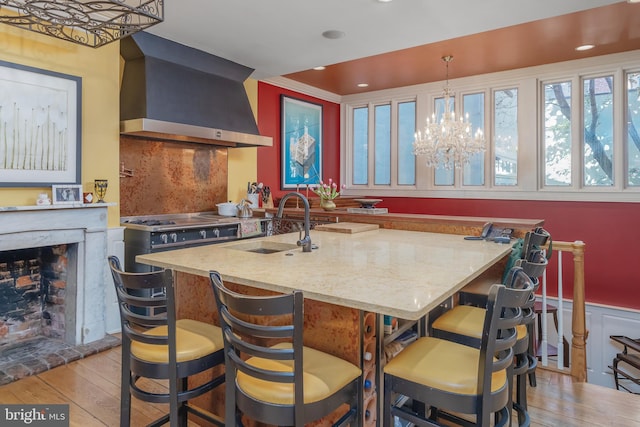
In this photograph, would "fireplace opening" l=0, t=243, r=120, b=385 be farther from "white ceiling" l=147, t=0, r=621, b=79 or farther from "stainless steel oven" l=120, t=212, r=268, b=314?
"white ceiling" l=147, t=0, r=621, b=79

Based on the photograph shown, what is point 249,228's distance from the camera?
4.41 meters

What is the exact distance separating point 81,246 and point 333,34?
285cm

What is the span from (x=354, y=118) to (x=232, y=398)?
5.98 metres

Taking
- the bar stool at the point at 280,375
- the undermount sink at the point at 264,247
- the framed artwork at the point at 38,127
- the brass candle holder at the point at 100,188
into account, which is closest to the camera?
the bar stool at the point at 280,375

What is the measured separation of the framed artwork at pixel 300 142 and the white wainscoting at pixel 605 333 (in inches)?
153

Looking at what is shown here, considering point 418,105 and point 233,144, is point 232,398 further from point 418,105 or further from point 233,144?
point 418,105

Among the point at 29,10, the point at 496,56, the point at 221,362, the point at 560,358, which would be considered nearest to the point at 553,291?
the point at 560,358

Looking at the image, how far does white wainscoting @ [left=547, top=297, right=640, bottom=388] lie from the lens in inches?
182

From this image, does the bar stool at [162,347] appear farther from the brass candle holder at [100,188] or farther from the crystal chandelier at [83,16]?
the brass candle holder at [100,188]

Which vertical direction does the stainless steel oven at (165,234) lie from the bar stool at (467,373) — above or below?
above

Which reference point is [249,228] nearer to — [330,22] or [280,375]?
[330,22]

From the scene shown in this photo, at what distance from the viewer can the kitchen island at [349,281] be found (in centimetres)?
144

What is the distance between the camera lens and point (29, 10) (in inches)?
71.9

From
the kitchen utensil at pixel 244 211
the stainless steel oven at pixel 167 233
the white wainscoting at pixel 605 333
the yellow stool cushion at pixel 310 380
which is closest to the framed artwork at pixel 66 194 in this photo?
the stainless steel oven at pixel 167 233
